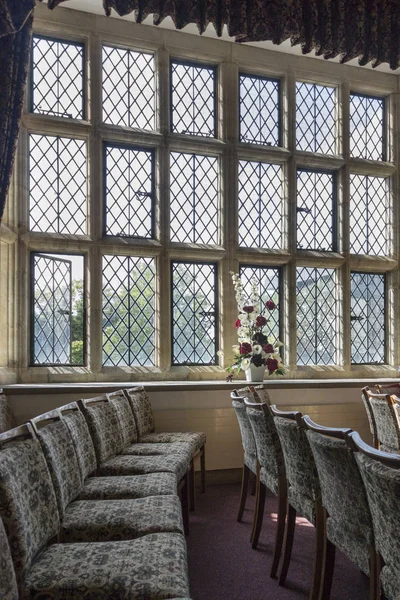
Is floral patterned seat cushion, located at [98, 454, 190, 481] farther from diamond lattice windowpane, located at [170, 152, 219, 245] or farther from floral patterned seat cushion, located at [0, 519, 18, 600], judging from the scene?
diamond lattice windowpane, located at [170, 152, 219, 245]

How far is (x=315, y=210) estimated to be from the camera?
608cm

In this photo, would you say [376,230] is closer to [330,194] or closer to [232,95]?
[330,194]

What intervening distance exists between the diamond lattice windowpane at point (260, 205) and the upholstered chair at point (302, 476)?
3.53 meters

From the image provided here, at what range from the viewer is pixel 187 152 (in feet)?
18.5

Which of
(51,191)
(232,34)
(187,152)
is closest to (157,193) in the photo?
(187,152)

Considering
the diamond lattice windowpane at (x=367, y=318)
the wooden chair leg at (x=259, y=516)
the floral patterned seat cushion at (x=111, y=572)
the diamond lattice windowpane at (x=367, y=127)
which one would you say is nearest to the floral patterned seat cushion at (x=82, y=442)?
the floral patterned seat cushion at (x=111, y=572)

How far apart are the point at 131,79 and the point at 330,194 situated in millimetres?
2556

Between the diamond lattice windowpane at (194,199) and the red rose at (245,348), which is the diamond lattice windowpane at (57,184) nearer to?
the diamond lattice windowpane at (194,199)

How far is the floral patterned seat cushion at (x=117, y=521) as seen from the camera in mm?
2121

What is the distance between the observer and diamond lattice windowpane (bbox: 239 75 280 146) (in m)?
5.85

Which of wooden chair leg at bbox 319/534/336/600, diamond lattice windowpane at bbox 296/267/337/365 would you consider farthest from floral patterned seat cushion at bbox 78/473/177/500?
diamond lattice windowpane at bbox 296/267/337/365

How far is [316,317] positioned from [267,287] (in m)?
0.67

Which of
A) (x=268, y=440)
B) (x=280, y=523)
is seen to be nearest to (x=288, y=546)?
(x=280, y=523)

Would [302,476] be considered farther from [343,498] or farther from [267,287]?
[267,287]
